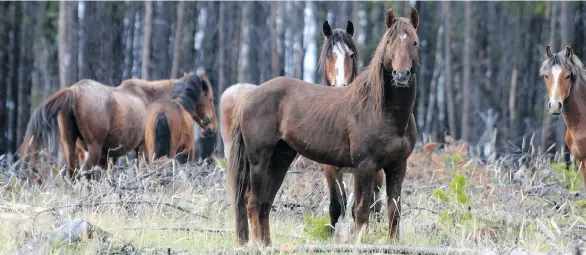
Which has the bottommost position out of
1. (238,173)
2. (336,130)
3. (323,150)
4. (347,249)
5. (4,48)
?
(347,249)

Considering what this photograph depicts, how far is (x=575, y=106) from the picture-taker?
28.0 ft

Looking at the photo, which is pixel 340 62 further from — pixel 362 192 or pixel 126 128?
pixel 126 128

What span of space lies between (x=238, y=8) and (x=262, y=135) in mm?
26373

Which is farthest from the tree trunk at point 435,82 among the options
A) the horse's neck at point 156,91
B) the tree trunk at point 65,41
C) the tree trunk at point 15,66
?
the horse's neck at point 156,91

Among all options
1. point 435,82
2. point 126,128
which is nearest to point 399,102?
point 126,128

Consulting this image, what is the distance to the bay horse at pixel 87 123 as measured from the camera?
10633mm

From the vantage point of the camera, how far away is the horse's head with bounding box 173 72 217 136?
1357 centimetres

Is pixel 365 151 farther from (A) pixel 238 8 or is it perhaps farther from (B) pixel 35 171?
(A) pixel 238 8

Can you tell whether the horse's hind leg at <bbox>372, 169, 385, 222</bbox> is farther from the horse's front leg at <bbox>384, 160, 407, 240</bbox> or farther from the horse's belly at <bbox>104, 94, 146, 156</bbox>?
the horse's belly at <bbox>104, 94, 146, 156</bbox>

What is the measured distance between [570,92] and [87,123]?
6276 millimetres

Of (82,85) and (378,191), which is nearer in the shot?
(378,191)

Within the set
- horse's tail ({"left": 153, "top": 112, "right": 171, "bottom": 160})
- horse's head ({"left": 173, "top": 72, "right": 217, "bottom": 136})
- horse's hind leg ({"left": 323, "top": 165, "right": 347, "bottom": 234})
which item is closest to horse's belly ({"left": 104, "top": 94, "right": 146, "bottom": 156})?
Result: horse's tail ({"left": 153, "top": 112, "right": 171, "bottom": 160})

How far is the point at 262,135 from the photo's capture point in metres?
6.57

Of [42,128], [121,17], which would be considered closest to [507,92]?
[121,17]
